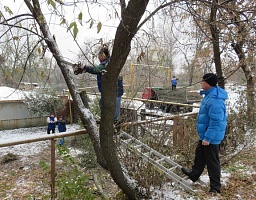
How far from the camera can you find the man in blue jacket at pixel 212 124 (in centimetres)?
292

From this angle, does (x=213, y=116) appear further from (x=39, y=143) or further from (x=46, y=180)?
(x=39, y=143)

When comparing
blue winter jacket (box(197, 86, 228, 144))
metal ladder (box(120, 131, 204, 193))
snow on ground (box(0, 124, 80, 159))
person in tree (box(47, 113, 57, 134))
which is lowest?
snow on ground (box(0, 124, 80, 159))

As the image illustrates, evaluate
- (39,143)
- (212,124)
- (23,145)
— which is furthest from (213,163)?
(23,145)

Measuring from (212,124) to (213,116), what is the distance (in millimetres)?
100

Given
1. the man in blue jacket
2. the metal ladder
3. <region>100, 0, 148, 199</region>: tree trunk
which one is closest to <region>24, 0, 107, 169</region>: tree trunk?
<region>100, 0, 148, 199</region>: tree trunk

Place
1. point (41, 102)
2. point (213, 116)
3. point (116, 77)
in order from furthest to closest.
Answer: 1. point (41, 102)
2. point (213, 116)
3. point (116, 77)

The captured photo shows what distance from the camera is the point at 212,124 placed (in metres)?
2.91

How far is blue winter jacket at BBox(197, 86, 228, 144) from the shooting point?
291 centimetres

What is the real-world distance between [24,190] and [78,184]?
327cm

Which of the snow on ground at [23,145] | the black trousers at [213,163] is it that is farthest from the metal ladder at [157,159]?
the snow on ground at [23,145]

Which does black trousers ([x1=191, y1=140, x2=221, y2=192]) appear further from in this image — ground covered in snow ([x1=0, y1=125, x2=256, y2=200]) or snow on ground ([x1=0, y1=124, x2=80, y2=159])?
snow on ground ([x1=0, y1=124, x2=80, y2=159])

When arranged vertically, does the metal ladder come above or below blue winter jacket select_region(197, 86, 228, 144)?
below

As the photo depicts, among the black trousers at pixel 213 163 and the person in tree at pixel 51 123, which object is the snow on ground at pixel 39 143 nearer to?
the black trousers at pixel 213 163

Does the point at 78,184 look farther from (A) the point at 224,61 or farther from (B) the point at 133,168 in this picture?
(A) the point at 224,61
